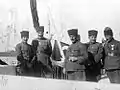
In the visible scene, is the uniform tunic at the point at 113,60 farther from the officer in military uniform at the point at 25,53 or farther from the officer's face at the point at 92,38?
the officer in military uniform at the point at 25,53

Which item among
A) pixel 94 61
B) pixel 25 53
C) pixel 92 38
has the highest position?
pixel 92 38

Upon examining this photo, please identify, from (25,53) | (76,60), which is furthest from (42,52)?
(76,60)

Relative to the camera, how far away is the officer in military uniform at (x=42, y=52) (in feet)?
16.9

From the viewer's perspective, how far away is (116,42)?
412cm

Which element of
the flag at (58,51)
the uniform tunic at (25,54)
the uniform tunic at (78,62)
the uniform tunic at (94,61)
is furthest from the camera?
the flag at (58,51)

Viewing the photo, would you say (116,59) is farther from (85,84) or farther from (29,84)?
(29,84)

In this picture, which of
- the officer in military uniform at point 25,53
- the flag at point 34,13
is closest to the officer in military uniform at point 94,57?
the officer in military uniform at point 25,53

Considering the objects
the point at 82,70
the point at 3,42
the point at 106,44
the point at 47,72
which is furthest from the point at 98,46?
the point at 3,42

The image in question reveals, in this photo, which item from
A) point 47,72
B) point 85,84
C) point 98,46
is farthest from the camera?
point 47,72

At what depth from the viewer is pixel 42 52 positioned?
524 centimetres

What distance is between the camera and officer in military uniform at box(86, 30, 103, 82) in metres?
4.30

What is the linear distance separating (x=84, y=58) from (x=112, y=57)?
0.40 meters

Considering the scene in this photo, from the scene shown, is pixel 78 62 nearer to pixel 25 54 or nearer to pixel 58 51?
pixel 25 54

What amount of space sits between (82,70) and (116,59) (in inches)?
19.7
